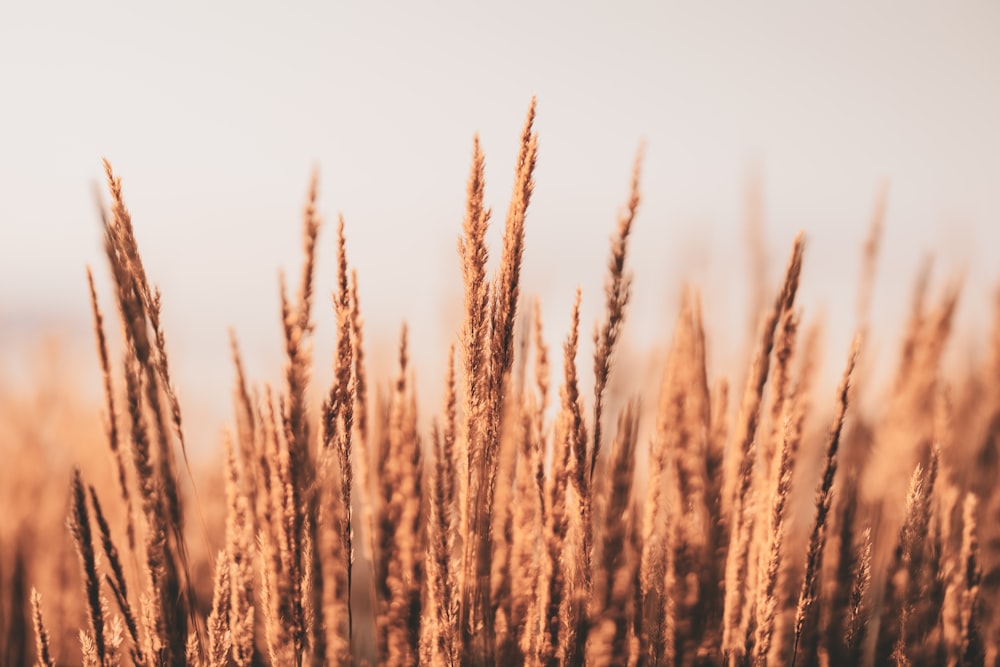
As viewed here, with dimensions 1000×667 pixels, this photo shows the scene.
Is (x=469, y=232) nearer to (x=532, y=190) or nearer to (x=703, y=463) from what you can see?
(x=532, y=190)

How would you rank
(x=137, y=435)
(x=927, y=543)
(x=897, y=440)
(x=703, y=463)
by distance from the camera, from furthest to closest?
1. (x=897, y=440)
2. (x=927, y=543)
3. (x=703, y=463)
4. (x=137, y=435)

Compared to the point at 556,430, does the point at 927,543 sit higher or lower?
lower

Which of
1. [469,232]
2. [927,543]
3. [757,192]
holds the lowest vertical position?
[927,543]

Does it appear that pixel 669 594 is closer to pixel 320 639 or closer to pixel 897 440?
pixel 320 639

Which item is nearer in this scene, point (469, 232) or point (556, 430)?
point (469, 232)

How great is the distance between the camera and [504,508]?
1.36 m

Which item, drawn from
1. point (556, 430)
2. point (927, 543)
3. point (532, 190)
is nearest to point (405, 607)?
point (556, 430)

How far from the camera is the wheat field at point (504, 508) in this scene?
1.05 meters

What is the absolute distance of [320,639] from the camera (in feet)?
3.62

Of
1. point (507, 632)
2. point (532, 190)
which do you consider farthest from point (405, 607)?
point (532, 190)

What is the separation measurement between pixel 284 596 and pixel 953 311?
1.93m

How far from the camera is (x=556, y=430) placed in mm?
1180

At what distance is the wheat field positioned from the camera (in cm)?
105

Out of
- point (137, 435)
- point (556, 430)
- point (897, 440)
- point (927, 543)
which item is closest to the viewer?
point (137, 435)
